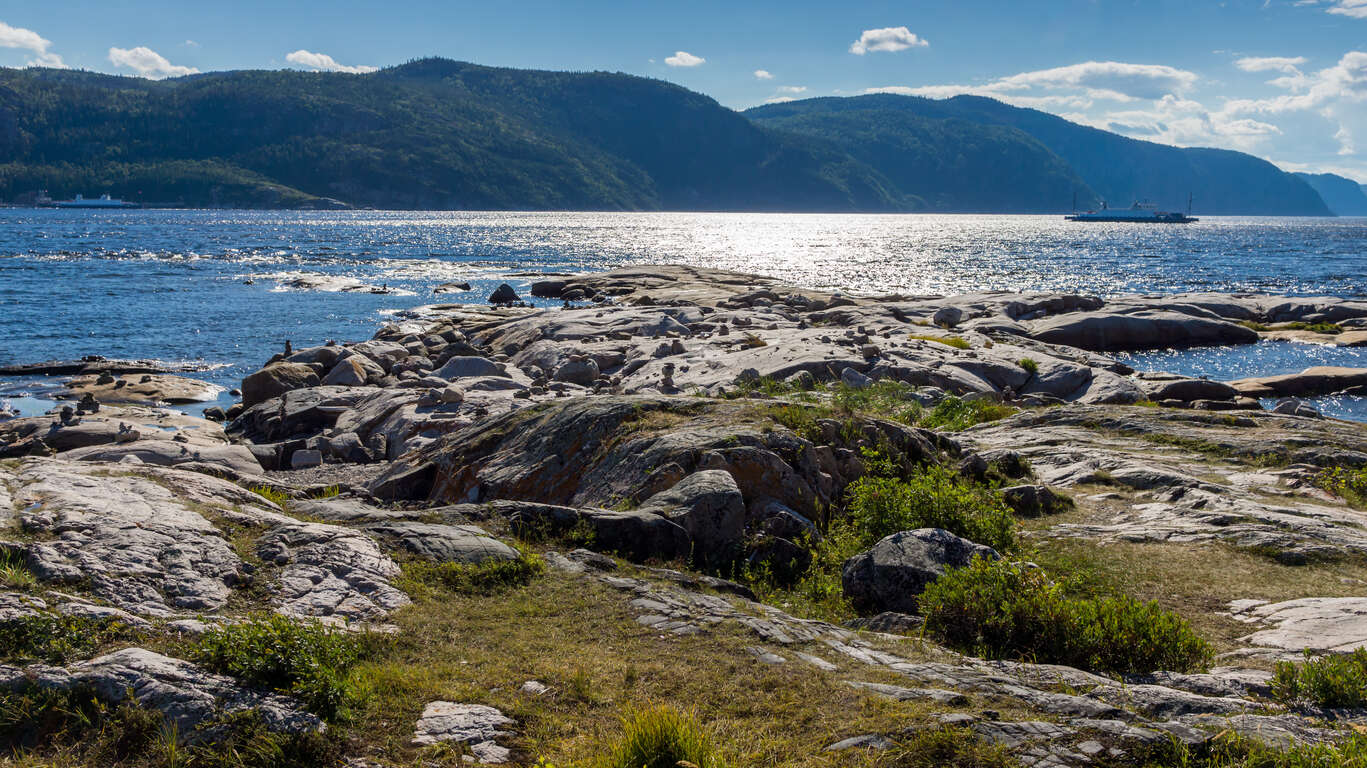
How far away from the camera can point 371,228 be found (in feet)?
440

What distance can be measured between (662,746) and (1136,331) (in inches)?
1453

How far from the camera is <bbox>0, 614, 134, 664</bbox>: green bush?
4273mm

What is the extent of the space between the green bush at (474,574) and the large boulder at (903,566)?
2.89 m

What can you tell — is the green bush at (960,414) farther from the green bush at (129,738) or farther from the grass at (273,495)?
the green bush at (129,738)

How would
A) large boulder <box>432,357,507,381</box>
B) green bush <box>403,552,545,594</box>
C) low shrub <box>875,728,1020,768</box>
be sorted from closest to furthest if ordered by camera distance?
low shrub <box>875,728,1020,768</box> → green bush <box>403,552,545,594</box> → large boulder <box>432,357,507,381</box>

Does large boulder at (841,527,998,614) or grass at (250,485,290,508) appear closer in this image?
large boulder at (841,527,998,614)

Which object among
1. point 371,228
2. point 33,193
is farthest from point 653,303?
point 33,193

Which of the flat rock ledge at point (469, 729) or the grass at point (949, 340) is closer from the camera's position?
the flat rock ledge at point (469, 729)

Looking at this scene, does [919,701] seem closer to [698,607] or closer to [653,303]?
[698,607]

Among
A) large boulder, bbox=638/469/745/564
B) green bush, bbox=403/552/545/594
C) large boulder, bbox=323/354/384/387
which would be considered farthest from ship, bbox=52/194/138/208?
green bush, bbox=403/552/545/594

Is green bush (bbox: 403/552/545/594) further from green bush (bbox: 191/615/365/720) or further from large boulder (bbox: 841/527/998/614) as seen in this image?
large boulder (bbox: 841/527/998/614)

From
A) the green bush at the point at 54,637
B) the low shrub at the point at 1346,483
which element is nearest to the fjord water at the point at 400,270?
the low shrub at the point at 1346,483

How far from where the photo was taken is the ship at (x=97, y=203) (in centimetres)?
18662

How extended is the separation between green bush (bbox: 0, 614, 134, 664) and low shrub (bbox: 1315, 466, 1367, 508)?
41.7 feet
